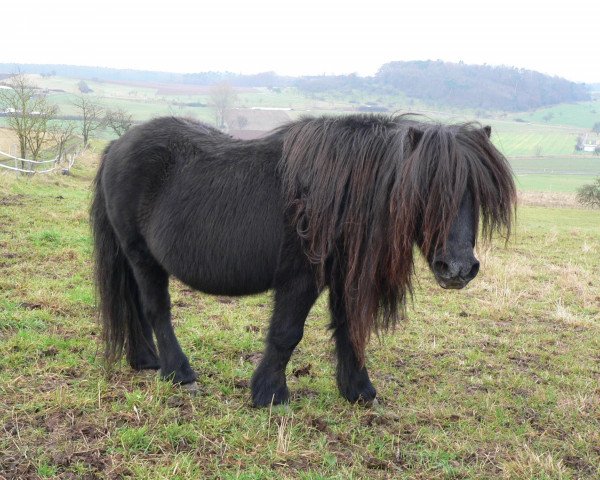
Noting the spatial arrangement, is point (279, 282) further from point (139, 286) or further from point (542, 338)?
point (542, 338)

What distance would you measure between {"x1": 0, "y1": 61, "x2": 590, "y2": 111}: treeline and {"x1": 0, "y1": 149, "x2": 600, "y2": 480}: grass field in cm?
5683

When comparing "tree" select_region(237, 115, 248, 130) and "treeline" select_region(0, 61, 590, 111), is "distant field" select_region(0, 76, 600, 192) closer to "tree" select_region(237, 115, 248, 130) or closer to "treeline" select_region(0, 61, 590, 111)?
"treeline" select_region(0, 61, 590, 111)

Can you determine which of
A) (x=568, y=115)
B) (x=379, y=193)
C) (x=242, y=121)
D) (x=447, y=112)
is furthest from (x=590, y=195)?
(x=568, y=115)

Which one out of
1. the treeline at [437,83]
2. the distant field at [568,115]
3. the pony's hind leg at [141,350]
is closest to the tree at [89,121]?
the pony's hind leg at [141,350]

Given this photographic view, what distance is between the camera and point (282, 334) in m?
3.64

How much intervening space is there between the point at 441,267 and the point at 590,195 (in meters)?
35.9

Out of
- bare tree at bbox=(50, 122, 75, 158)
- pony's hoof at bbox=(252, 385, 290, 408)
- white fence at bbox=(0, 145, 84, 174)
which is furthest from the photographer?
bare tree at bbox=(50, 122, 75, 158)

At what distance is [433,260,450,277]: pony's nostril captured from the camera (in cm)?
313

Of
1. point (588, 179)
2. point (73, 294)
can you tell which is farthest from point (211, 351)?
point (588, 179)

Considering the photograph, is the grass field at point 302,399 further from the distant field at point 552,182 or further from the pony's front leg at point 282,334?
the distant field at point 552,182

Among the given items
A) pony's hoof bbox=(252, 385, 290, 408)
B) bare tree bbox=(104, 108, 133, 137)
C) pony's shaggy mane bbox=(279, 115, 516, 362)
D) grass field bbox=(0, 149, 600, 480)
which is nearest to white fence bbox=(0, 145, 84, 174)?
bare tree bbox=(104, 108, 133, 137)

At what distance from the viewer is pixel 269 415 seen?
3.58m

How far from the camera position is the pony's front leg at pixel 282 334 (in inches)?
141

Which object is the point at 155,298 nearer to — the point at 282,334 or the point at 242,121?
the point at 282,334
